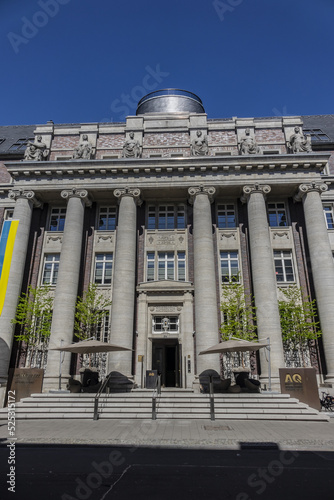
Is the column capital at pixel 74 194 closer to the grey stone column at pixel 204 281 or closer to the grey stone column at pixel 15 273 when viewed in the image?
the grey stone column at pixel 15 273

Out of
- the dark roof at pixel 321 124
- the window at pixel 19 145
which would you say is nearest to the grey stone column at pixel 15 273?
the window at pixel 19 145

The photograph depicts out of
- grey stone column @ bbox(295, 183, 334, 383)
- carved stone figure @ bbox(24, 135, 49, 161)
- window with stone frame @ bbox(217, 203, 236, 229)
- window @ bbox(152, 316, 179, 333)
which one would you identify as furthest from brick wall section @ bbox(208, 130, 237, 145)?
window @ bbox(152, 316, 179, 333)

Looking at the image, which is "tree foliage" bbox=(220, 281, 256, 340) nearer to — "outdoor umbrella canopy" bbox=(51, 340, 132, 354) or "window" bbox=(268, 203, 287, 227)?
"window" bbox=(268, 203, 287, 227)

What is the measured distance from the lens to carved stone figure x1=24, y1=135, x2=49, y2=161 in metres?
27.3

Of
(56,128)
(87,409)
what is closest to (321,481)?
(87,409)

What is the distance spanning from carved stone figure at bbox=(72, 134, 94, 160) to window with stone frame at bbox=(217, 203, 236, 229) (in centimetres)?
1176

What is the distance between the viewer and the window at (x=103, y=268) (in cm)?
2523

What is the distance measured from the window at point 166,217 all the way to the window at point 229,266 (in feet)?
13.9

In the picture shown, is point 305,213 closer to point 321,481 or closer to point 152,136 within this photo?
point 152,136

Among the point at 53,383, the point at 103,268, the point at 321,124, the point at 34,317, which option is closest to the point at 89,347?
the point at 53,383

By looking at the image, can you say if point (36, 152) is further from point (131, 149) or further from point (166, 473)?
point (166, 473)

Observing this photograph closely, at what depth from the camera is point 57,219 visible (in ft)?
90.2

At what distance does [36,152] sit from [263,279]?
21.2 metres

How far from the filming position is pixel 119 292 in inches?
874
